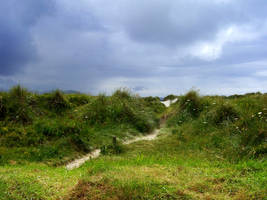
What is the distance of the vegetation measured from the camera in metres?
3.75

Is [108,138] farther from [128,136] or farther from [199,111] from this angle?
[199,111]

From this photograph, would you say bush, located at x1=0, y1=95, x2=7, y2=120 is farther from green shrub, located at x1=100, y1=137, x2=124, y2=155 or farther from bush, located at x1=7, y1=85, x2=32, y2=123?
green shrub, located at x1=100, y1=137, x2=124, y2=155

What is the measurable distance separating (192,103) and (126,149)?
5432mm

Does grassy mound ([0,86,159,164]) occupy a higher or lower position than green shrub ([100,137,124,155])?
higher

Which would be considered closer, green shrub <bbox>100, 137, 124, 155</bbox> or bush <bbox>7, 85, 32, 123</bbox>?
green shrub <bbox>100, 137, 124, 155</bbox>

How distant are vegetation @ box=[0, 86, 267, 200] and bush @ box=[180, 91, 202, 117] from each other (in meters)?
0.05

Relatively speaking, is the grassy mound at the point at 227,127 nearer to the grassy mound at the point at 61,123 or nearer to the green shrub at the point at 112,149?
the grassy mound at the point at 61,123

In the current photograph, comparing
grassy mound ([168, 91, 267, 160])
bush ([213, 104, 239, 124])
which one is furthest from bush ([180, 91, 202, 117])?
bush ([213, 104, 239, 124])

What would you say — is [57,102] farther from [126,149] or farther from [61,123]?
[126,149]

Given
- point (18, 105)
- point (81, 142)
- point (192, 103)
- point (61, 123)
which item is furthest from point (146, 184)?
point (192, 103)

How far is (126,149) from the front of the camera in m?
7.57

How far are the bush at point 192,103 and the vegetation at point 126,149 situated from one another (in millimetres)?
51

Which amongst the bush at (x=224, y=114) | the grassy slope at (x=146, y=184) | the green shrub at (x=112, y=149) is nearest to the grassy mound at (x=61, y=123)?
the green shrub at (x=112, y=149)

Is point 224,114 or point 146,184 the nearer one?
point 146,184
